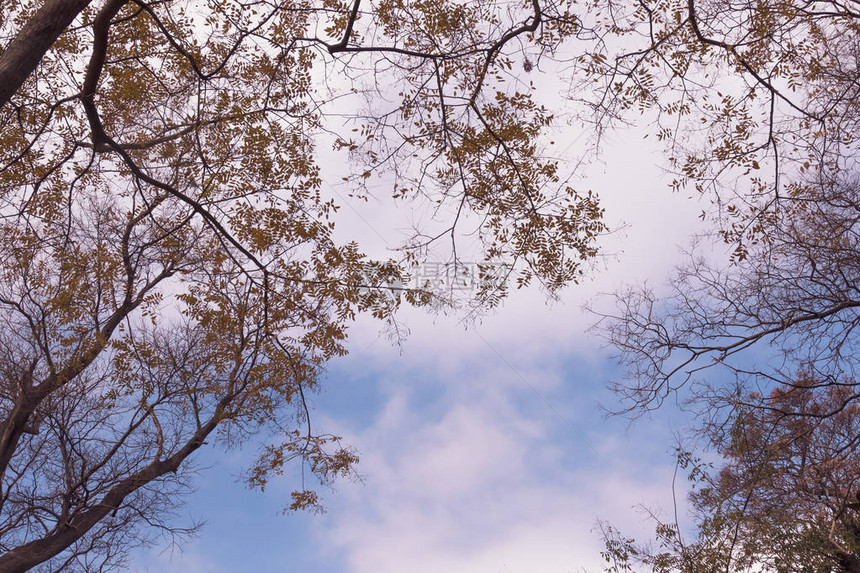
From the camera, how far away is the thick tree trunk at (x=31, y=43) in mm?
4809

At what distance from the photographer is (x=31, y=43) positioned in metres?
4.88

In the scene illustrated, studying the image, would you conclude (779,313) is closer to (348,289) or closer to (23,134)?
(348,289)

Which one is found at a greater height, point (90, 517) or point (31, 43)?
point (31, 43)

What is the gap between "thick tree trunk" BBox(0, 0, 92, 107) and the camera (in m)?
4.81

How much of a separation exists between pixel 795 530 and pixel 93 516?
11.2 metres

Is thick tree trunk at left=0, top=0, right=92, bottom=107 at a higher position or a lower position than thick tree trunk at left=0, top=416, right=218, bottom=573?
higher

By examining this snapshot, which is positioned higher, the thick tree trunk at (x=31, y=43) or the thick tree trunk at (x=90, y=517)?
the thick tree trunk at (x=31, y=43)

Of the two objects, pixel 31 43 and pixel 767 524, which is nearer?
pixel 31 43

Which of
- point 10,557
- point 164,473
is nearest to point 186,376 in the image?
point 164,473

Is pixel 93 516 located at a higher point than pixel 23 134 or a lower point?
lower

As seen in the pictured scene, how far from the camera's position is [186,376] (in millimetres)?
10414

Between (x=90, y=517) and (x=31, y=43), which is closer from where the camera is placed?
(x=31, y=43)

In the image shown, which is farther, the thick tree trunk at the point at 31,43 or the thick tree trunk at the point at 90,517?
the thick tree trunk at the point at 90,517

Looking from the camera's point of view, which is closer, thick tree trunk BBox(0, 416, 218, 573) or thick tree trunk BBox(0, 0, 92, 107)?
thick tree trunk BBox(0, 0, 92, 107)
